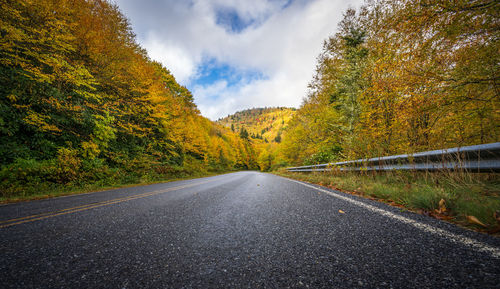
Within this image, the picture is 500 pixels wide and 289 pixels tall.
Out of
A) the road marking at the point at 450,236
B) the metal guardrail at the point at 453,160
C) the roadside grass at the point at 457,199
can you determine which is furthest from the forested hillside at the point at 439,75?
the road marking at the point at 450,236

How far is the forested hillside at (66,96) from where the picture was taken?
6078 millimetres

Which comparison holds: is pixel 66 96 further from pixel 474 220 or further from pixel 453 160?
pixel 453 160

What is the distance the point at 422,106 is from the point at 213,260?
554 cm

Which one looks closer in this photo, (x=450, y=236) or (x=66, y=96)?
(x=450, y=236)

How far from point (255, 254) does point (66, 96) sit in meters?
10.9

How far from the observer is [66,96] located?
7.46 metres

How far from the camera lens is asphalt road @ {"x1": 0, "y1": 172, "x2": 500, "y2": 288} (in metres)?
0.95

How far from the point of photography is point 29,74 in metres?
6.53

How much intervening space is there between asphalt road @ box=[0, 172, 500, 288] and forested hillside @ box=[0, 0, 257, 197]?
6355mm

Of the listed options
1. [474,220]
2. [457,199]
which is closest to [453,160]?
[457,199]

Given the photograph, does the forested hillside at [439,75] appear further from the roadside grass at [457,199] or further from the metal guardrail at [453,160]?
the roadside grass at [457,199]

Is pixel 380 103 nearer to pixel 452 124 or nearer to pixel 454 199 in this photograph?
pixel 452 124

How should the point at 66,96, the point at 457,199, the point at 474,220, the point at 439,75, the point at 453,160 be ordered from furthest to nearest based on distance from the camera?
the point at 66,96, the point at 439,75, the point at 453,160, the point at 457,199, the point at 474,220

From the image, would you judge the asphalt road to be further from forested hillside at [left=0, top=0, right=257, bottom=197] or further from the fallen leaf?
forested hillside at [left=0, top=0, right=257, bottom=197]
